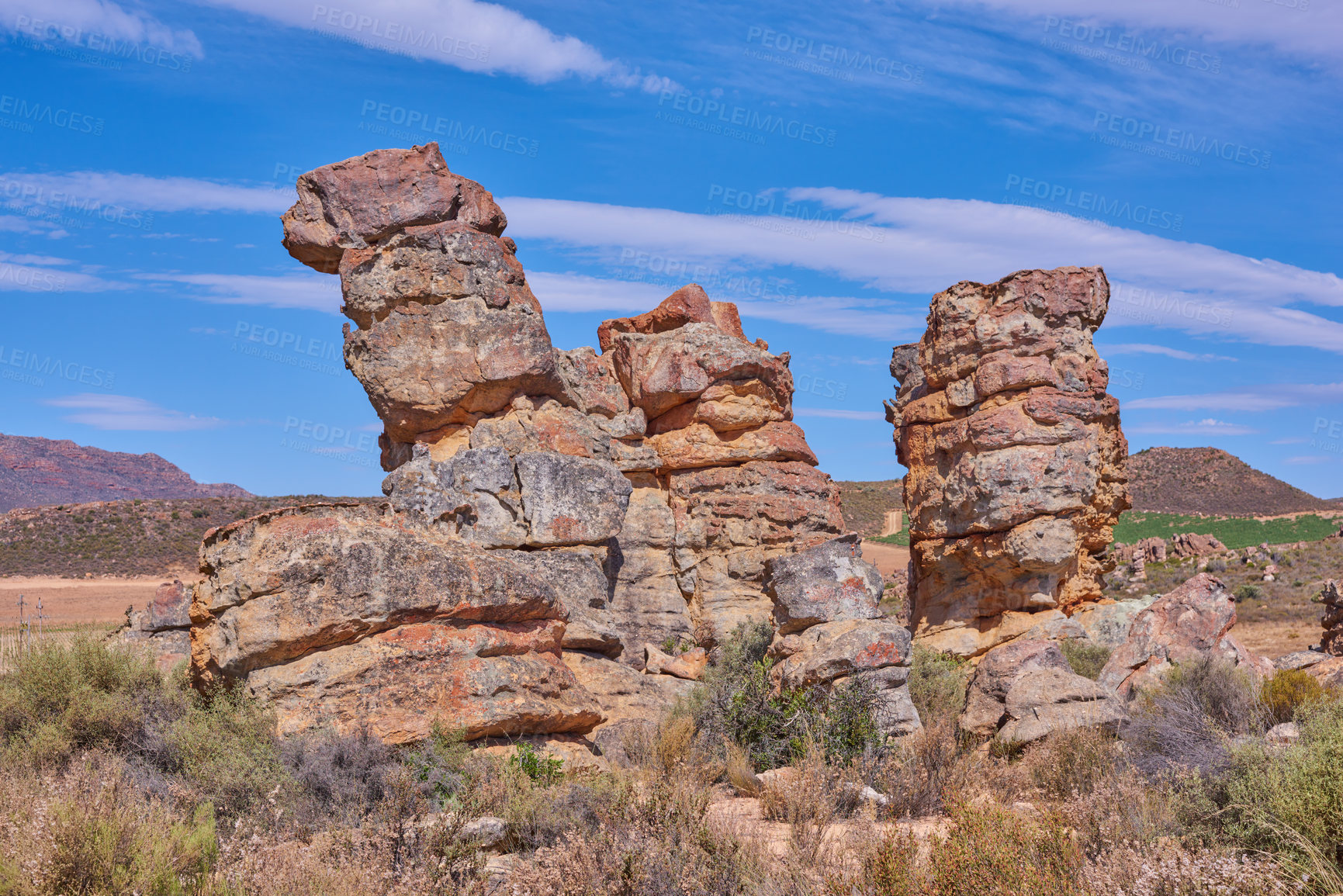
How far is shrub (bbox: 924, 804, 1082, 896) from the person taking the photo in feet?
17.6

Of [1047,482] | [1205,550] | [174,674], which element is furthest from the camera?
[1205,550]

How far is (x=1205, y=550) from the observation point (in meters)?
38.7

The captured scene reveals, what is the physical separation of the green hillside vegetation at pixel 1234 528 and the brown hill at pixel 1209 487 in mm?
6826

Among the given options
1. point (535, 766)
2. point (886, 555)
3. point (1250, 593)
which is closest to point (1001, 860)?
point (535, 766)

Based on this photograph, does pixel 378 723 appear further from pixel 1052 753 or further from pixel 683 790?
pixel 1052 753

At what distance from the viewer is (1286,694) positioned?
10312mm

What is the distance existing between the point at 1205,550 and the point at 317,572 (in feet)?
126

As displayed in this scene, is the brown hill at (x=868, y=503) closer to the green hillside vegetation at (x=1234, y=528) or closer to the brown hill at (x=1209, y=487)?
the green hillside vegetation at (x=1234, y=528)

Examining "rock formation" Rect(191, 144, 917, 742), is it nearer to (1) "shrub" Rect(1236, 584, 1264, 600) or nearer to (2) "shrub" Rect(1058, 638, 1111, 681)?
(2) "shrub" Rect(1058, 638, 1111, 681)

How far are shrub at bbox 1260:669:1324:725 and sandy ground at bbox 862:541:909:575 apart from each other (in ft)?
110

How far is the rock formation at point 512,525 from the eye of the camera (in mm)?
8422

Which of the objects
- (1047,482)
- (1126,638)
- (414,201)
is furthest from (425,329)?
(1126,638)

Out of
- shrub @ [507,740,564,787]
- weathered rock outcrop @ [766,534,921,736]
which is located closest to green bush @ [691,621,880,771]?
weathered rock outcrop @ [766,534,921,736]

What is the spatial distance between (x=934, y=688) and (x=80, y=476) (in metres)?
141
